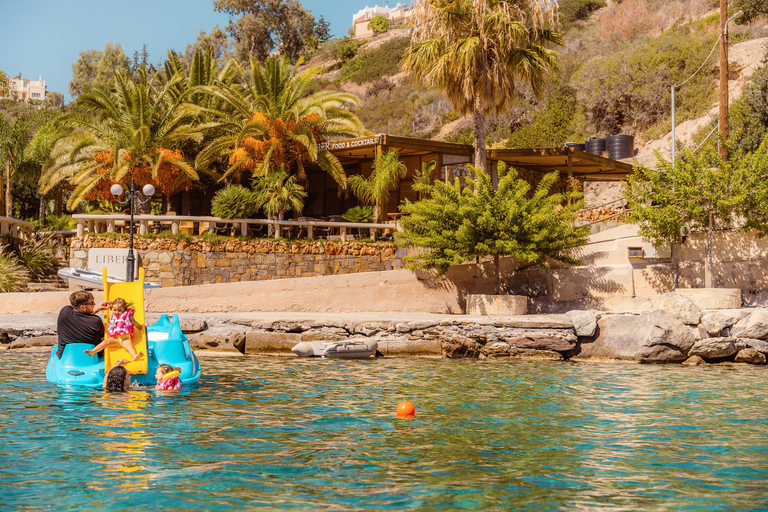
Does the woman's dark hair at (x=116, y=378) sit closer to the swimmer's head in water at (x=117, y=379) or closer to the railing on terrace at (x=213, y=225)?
the swimmer's head in water at (x=117, y=379)

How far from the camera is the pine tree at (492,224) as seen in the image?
827 inches

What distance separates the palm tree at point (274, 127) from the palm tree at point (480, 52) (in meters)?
4.29

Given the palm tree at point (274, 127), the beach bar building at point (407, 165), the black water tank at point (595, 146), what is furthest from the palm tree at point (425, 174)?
the black water tank at point (595, 146)

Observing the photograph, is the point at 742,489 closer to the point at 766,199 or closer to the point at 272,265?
the point at 766,199

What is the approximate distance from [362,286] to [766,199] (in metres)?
11.7

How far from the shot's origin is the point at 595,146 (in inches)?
1674

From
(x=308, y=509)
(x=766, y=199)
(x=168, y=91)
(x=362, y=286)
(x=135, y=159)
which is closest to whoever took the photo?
(x=308, y=509)

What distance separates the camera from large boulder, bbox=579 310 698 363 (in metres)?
18.3

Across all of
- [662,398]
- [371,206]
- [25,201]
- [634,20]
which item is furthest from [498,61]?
[634,20]

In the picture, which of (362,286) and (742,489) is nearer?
(742,489)

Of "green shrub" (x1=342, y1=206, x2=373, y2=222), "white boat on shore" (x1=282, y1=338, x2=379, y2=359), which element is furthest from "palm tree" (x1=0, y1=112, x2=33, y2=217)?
"white boat on shore" (x1=282, y1=338, x2=379, y2=359)

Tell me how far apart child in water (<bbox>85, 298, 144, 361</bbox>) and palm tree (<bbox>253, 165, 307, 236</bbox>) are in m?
13.4

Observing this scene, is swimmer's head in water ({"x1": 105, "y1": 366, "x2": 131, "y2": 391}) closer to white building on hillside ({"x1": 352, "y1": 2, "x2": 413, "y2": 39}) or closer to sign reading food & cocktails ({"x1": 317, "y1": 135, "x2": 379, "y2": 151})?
sign reading food & cocktails ({"x1": 317, "y1": 135, "x2": 379, "y2": 151})

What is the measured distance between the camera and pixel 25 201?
139 ft
